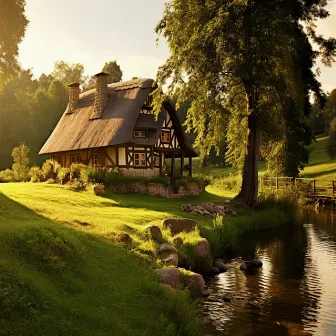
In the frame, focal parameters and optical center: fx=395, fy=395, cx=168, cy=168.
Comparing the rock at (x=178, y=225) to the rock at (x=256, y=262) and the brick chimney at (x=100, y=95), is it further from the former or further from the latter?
the brick chimney at (x=100, y=95)

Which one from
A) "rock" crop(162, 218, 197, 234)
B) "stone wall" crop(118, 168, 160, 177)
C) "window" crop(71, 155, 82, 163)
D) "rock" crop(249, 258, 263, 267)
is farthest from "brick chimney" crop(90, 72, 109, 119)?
"rock" crop(249, 258, 263, 267)

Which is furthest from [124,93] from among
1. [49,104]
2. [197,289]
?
[49,104]

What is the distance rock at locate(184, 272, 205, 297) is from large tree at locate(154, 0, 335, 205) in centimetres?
1369

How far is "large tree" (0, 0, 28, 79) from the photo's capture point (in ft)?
91.6

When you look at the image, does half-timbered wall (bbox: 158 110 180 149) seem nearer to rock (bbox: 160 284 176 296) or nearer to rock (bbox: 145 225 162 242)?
rock (bbox: 145 225 162 242)

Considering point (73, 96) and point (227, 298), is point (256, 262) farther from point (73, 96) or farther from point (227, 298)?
point (73, 96)

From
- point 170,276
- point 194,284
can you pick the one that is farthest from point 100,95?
point 170,276

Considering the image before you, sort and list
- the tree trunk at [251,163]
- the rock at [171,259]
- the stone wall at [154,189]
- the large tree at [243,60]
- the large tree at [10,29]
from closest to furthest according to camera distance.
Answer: the rock at [171,259], the large tree at [243,60], the tree trunk at [251,163], the large tree at [10,29], the stone wall at [154,189]

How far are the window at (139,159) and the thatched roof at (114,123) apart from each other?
1399 millimetres

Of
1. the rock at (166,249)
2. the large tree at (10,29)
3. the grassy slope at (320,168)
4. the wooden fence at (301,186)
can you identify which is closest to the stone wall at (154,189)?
the wooden fence at (301,186)

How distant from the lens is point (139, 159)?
34000 millimetres

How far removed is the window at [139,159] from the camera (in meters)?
33.8

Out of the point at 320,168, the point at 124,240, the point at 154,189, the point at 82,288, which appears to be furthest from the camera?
the point at 320,168

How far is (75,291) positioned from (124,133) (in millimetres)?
24810
